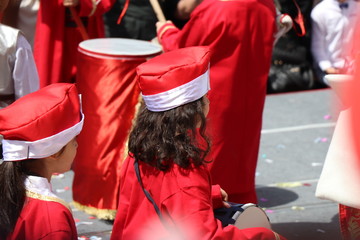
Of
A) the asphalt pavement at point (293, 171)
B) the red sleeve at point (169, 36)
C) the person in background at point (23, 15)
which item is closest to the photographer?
the red sleeve at point (169, 36)

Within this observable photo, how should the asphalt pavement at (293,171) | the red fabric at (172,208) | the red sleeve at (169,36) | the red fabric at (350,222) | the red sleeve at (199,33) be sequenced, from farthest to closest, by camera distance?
the asphalt pavement at (293,171), the red sleeve at (169,36), the red sleeve at (199,33), the red fabric at (350,222), the red fabric at (172,208)

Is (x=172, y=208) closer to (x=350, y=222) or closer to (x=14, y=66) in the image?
(x=350, y=222)

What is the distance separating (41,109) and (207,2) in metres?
1.60

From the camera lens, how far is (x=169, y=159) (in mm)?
2998

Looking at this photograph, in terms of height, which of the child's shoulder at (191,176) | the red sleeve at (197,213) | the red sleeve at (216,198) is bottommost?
the red sleeve at (216,198)

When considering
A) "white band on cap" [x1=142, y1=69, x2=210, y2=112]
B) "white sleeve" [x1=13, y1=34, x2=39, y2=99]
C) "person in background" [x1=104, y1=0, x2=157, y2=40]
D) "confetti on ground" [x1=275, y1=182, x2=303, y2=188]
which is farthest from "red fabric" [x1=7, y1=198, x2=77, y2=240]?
"person in background" [x1=104, y1=0, x2=157, y2=40]

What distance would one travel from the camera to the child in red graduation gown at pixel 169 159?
9.48ft

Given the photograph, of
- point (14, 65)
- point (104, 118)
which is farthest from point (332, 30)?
point (14, 65)

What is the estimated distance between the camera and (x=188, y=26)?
4.20 meters

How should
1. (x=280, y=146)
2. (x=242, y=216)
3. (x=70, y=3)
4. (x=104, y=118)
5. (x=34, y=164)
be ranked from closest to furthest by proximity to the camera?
1. (x=34, y=164)
2. (x=242, y=216)
3. (x=104, y=118)
4. (x=70, y=3)
5. (x=280, y=146)

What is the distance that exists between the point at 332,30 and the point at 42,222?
519 centimetres

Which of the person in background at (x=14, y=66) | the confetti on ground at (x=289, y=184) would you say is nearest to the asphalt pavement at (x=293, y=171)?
the confetti on ground at (x=289, y=184)

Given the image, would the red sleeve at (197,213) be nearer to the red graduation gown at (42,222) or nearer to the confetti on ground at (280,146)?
the red graduation gown at (42,222)

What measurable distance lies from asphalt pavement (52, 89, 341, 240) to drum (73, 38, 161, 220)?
0.66ft
